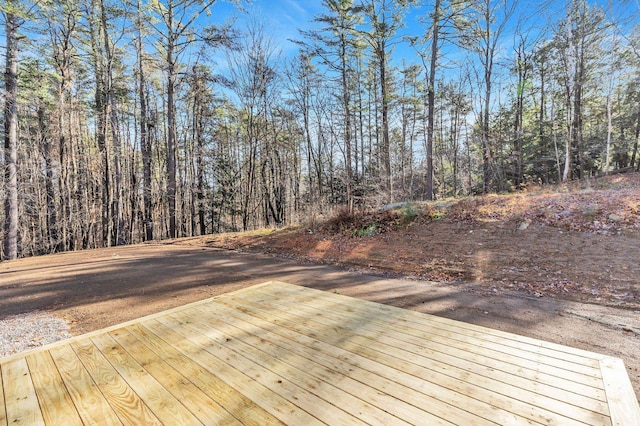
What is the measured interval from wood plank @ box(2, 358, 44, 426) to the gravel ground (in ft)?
3.79

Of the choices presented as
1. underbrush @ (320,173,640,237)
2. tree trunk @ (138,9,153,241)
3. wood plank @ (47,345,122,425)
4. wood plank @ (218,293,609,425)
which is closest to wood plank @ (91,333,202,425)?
wood plank @ (47,345,122,425)

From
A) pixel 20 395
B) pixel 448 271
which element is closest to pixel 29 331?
pixel 20 395

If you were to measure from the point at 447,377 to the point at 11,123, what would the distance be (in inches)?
519

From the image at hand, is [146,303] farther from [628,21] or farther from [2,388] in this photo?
[628,21]

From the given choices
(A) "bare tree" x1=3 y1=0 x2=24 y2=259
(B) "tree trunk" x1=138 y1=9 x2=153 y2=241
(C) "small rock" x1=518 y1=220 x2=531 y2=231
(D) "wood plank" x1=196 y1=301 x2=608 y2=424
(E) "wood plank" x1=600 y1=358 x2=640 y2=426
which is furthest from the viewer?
(B) "tree trunk" x1=138 y1=9 x2=153 y2=241

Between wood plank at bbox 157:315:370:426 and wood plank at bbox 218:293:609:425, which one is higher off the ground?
wood plank at bbox 157:315:370:426

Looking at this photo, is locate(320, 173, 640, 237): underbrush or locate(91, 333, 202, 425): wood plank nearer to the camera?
locate(91, 333, 202, 425): wood plank

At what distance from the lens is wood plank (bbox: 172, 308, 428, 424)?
4.62 ft

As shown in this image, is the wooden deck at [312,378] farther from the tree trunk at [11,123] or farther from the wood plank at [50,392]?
the tree trunk at [11,123]

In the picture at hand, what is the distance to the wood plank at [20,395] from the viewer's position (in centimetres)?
140

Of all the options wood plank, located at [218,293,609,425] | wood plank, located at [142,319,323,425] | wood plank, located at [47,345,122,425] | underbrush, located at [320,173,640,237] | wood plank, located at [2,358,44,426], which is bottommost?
wood plank, located at [218,293,609,425]

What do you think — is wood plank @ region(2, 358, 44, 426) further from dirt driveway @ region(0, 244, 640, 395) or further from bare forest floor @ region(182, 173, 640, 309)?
bare forest floor @ region(182, 173, 640, 309)

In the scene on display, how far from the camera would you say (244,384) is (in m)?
1.66

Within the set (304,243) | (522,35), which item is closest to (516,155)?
(522,35)
